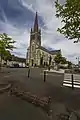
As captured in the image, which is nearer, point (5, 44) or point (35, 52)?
point (5, 44)

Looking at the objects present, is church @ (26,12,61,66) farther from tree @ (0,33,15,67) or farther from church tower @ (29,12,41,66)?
tree @ (0,33,15,67)

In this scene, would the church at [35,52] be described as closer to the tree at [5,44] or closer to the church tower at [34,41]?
the church tower at [34,41]

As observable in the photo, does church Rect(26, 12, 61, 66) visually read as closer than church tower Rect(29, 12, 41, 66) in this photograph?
Yes

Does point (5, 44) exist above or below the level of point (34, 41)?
below

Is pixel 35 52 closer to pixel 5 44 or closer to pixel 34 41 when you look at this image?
pixel 34 41

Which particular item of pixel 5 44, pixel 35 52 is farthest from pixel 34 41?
pixel 5 44

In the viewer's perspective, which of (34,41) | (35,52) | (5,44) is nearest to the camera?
(5,44)

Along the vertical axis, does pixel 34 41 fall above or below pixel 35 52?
above

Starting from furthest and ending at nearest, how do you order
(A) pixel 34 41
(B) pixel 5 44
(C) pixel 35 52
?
(A) pixel 34 41, (C) pixel 35 52, (B) pixel 5 44

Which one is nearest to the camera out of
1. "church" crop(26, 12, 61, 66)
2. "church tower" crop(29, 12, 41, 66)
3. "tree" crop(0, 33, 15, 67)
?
"tree" crop(0, 33, 15, 67)

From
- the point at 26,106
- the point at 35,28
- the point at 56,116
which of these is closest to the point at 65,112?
the point at 56,116

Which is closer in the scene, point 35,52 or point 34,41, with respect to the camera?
point 35,52

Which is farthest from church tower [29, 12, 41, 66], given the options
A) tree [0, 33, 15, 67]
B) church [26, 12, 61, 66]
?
tree [0, 33, 15, 67]

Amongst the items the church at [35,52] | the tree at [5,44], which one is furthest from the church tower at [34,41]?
the tree at [5,44]
